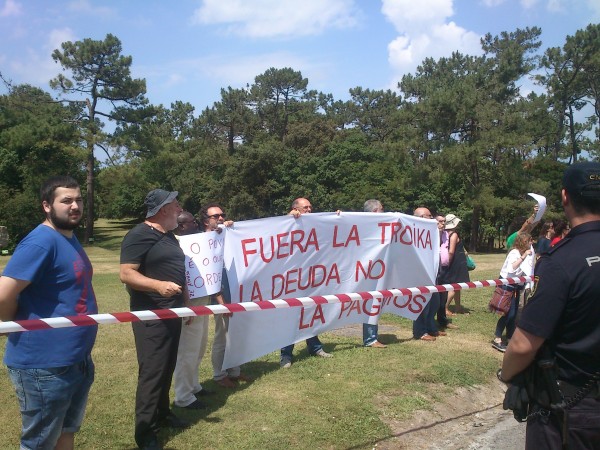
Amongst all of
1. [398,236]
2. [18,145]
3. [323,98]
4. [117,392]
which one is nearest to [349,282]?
[398,236]

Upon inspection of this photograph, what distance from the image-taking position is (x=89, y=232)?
45594mm

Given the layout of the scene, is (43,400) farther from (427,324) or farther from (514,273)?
(514,273)

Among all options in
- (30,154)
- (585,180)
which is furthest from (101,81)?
(585,180)

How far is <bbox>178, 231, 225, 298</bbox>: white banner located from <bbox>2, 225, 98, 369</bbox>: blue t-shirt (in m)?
1.91

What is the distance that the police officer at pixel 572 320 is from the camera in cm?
238

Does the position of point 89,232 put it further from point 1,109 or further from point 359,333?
point 359,333

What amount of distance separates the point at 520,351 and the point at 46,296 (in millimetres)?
2616

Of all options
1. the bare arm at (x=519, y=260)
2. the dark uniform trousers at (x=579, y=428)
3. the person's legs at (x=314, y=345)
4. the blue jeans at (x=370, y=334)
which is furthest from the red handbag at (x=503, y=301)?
the dark uniform trousers at (x=579, y=428)

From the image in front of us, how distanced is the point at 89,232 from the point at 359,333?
41.6 m

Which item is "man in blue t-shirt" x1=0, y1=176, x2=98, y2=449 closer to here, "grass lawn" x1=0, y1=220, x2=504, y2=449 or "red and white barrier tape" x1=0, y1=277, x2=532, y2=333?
"red and white barrier tape" x1=0, y1=277, x2=532, y2=333

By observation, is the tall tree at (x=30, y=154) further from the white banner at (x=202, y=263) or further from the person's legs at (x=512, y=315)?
the person's legs at (x=512, y=315)

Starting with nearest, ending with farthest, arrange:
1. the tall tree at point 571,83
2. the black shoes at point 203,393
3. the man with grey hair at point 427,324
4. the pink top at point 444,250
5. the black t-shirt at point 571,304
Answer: the black t-shirt at point 571,304, the black shoes at point 203,393, the man with grey hair at point 427,324, the pink top at point 444,250, the tall tree at point 571,83

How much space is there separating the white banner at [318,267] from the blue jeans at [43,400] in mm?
2638

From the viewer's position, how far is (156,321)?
432 cm
